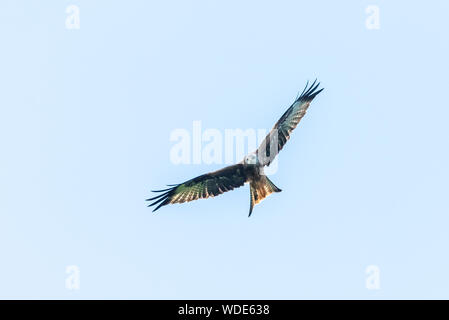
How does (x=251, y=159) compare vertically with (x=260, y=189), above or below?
above

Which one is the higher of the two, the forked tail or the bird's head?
the bird's head

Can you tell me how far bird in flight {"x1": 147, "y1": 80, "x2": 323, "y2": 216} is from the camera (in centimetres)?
1132

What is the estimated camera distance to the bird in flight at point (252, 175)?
1132cm

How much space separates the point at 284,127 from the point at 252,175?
2.82 ft

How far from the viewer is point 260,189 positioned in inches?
451

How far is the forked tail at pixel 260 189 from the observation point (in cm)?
1136

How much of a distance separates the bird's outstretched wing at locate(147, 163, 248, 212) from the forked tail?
21 centimetres

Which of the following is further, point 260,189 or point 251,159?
point 260,189

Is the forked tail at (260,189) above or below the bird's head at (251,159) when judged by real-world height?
below

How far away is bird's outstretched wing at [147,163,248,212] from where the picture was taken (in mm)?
11648

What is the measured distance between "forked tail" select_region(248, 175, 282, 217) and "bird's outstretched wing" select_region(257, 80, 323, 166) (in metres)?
0.27

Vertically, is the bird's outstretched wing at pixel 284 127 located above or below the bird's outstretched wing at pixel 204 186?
above

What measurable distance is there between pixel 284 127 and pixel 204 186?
1520mm
